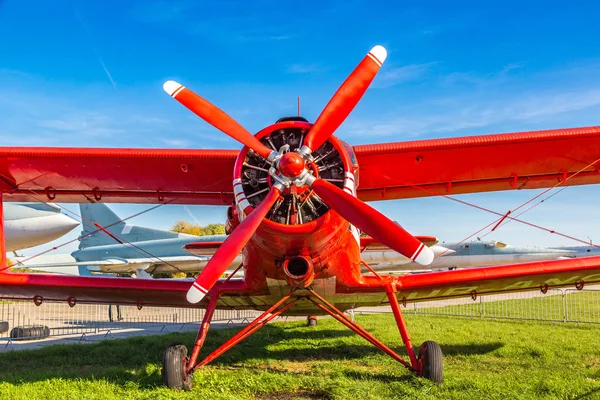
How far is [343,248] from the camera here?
5.87m

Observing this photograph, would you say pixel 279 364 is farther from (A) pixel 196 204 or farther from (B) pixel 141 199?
(B) pixel 141 199

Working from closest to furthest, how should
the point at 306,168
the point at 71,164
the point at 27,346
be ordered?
the point at 306,168, the point at 71,164, the point at 27,346

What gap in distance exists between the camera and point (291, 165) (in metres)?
4.58

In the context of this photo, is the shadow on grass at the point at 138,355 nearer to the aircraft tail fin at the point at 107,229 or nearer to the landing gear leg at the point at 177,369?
the landing gear leg at the point at 177,369

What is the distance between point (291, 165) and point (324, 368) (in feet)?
11.7

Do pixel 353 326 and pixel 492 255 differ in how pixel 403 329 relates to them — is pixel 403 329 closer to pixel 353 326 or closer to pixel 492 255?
pixel 353 326

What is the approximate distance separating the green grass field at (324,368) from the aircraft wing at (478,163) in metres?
2.68

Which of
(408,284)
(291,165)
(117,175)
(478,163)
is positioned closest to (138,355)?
(117,175)

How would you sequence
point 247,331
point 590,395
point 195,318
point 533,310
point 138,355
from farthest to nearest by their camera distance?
1. point 195,318
2. point 533,310
3. point 138,355
4. point 247,331
5. point 590,395

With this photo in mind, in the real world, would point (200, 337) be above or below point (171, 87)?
below

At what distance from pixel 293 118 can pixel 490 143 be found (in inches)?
106

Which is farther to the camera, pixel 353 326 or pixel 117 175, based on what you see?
pixel 117 175

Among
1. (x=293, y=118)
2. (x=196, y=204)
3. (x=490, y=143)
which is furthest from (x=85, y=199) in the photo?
(x=490, y=143)

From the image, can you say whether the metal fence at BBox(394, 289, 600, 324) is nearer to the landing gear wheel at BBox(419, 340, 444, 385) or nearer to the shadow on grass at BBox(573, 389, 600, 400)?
A: the shadow on grass at BBox(573, 389, 600, 400)
